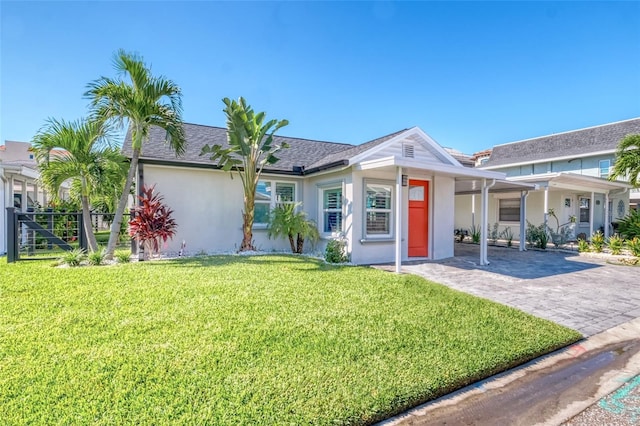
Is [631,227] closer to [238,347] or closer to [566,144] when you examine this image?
[566,144]

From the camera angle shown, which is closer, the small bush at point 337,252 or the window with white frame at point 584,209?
the small bush at point 337,252

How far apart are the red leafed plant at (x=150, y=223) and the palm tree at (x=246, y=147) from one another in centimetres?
223

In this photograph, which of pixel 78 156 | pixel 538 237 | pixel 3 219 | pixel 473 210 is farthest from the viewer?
pixel 473 210

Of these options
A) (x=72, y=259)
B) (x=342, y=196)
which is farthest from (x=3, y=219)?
(x=342, y=196)

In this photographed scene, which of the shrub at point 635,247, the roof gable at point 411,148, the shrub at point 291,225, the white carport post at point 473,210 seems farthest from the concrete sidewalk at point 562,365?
the white carport post at point 473,210

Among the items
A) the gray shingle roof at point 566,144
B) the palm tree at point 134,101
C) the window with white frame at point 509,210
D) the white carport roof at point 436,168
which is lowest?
the window with white frame at point 509,210

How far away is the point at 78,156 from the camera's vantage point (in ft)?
27.5

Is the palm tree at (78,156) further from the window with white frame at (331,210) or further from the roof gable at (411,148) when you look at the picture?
the roof gable at (411,148)

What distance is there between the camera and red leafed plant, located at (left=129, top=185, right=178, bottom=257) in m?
8.74

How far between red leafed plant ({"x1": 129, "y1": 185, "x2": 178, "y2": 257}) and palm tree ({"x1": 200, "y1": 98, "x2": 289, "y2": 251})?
2.23 m

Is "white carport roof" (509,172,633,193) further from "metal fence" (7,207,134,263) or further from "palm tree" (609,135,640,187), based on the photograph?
"metal fence" (7,207,134,263)

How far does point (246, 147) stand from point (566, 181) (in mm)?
15060

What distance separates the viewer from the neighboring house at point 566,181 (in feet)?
52.4

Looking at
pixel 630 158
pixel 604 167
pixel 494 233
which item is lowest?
Answer: pixel 494 233
